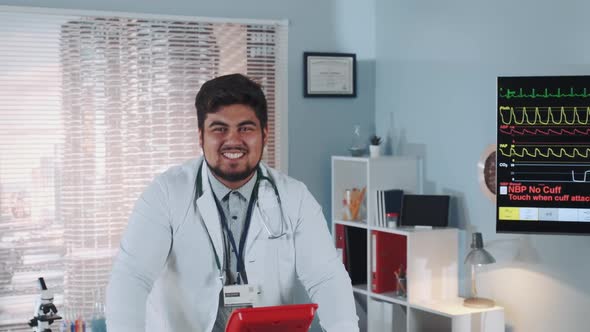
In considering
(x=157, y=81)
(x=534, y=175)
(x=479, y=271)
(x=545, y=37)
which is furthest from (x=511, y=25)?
(x=157, y=81)

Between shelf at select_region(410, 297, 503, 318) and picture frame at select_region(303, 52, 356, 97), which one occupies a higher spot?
picture frame at select_region(303, 52, 356, 97)

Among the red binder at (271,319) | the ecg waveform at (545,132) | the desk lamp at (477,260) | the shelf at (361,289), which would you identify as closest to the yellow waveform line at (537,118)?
the ecg waveform at (545,132)

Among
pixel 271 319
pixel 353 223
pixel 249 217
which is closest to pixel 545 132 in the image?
pixel 353 223

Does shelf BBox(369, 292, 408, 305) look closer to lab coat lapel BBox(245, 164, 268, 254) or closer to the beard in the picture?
lab coat lapel BBox(245, 164, 268, 254)

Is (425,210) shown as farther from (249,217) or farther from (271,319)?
(271,319)

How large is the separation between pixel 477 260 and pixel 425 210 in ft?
1.94

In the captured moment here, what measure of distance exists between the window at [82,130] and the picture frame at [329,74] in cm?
55

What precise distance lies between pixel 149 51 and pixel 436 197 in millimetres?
1783

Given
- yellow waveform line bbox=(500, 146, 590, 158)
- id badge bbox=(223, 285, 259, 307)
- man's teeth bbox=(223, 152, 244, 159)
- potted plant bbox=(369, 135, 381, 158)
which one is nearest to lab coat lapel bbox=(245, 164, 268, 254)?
id badge bbox=(223, 285, 259, 307)

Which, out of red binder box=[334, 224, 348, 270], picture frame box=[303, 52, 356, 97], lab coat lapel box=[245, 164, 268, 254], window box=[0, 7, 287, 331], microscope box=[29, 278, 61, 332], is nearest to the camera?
lab coat lapel box=[245, 164, 268, 254]

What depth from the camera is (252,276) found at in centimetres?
233

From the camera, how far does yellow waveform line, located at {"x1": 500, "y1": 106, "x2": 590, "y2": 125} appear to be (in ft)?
12.0

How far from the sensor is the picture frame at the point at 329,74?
5148mm

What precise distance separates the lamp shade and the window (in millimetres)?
1695
